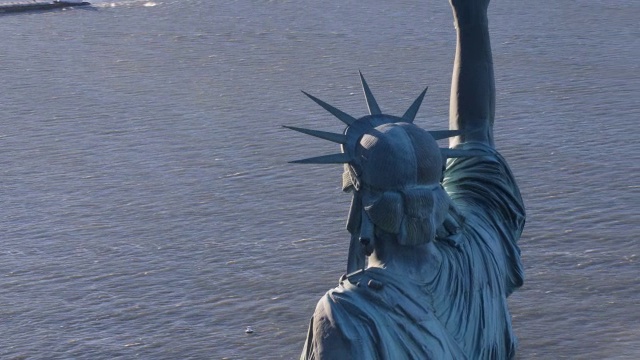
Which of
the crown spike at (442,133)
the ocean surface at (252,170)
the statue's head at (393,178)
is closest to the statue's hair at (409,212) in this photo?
the statue's head at (393,178)

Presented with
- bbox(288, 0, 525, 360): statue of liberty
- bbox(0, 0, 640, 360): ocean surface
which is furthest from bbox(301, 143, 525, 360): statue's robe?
bbox(0, 0, 640, 360): ocean surface

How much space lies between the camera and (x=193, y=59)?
14539 millimetres

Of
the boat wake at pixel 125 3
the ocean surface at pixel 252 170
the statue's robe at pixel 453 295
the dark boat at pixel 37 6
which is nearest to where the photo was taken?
the statue's robe at pixel 453 295

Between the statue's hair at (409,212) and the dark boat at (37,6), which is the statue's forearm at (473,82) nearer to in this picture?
the statue's hair at (409,212)

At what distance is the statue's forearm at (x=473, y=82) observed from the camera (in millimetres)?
2855

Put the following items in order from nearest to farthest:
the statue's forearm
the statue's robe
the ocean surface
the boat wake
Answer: the statue's robe → the statue's forearm → the ocean surface → the boat wake

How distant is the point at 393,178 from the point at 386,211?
2.1 inches

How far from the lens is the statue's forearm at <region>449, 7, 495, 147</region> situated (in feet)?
9.37

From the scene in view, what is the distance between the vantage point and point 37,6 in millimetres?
19188

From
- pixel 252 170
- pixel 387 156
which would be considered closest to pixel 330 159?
pixel 387 156

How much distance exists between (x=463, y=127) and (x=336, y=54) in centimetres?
1151

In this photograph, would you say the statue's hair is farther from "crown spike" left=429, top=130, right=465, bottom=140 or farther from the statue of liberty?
"crown spike" left=429, top=130, right=465, bottom=140

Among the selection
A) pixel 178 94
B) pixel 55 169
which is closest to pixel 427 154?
pixel 55 169

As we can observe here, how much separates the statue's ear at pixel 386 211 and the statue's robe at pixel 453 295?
8 cm
